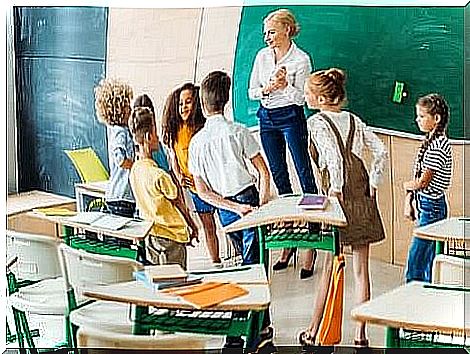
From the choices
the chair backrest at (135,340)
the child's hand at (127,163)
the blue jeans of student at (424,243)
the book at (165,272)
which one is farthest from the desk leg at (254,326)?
the child's hand at (127,163)

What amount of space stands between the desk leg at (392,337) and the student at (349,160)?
7 cm

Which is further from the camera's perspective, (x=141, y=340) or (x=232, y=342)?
(x=232, y=342)

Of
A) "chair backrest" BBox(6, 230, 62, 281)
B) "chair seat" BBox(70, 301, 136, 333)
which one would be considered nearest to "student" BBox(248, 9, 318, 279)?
"chair seat" BBox(70, 301, 136, 333)

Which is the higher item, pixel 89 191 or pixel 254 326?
pixel 89 191

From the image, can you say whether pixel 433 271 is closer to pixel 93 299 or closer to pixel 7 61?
pixel 93 299

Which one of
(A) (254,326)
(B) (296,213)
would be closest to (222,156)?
(B) (296,213)

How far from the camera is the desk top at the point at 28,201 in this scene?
87.4 inches

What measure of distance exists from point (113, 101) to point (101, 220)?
338mm

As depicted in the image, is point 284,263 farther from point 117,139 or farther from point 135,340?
point 117,139

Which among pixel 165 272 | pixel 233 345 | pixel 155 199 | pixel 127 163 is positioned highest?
pixel 127 163

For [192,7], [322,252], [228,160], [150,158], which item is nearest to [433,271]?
[322,252]

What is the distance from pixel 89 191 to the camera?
2.22 meters

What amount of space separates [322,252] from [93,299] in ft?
2.16

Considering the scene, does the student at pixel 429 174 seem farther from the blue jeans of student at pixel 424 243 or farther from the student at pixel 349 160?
the student at pixel 349 160
